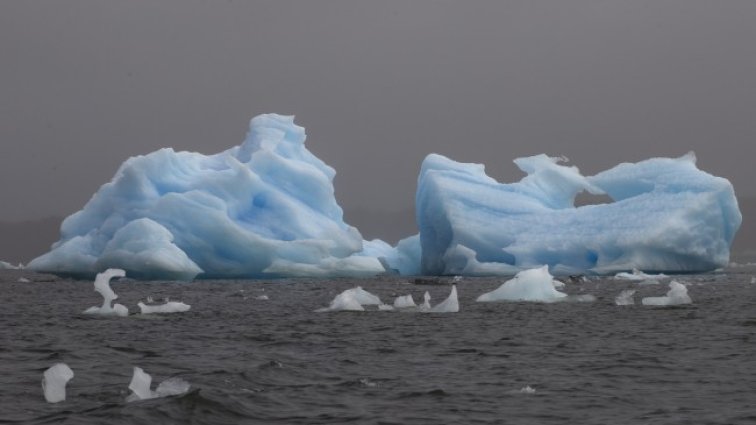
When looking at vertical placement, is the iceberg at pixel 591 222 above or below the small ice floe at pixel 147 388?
above

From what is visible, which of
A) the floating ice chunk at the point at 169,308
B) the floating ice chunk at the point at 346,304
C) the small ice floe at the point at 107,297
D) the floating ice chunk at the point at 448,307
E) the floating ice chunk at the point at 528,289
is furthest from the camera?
the floating ice chunk at the point at 528,289

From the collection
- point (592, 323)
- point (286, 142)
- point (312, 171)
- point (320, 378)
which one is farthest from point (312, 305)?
point (286, 142)

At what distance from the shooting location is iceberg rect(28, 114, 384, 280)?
34388 mm

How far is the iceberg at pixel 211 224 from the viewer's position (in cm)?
3439

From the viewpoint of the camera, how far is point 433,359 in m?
12.6

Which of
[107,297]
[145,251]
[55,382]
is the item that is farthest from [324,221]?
[55,382]

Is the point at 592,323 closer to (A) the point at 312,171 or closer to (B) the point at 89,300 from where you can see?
(B) the point at 89,300

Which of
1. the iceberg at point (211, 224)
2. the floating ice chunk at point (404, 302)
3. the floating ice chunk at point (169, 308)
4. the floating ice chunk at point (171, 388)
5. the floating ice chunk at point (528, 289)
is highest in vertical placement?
the iceberg at point (211, 224)

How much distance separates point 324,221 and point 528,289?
15.8 meters

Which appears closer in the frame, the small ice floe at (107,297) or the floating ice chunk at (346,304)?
the small ice floe at (107,297)

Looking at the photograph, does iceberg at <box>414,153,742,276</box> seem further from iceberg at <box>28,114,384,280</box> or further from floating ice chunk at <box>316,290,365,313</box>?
floating ice chunk at <box>316,290,365,313</box>

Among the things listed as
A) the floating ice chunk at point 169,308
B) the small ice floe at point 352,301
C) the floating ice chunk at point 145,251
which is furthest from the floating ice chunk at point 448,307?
the floating ice chunk at point 145,251

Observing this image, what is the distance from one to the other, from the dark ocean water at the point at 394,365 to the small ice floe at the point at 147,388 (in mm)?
238

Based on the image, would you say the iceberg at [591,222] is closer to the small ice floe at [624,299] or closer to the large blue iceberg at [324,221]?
the large blue iceberg at [324,221]
